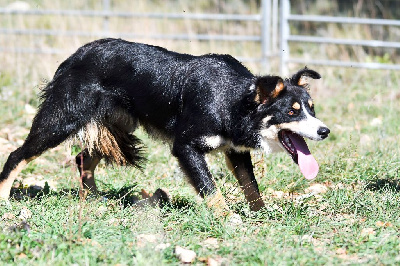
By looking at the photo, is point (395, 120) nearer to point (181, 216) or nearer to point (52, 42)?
point (181, 216)

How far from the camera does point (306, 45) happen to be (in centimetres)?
1292

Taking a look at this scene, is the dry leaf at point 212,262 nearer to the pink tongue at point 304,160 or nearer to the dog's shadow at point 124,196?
the dog's shadow at point 124,196

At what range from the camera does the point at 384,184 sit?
5.57 metres

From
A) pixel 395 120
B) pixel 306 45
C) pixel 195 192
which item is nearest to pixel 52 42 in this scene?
pixel 306 45

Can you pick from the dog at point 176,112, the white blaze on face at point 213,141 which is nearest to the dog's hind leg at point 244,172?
the dog at point 176,112

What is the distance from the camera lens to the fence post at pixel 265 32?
10.5 metres

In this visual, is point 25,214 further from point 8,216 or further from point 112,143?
point 112,143

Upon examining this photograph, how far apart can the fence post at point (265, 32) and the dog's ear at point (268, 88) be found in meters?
5.70

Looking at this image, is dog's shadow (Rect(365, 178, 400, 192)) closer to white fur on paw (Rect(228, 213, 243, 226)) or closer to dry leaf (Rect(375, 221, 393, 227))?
dry leaf (Rect(375, 221, 393, 227))

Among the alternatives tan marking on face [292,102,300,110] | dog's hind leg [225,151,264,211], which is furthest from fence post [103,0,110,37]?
tan marking on face [292,102,300,110]

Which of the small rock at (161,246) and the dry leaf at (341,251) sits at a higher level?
the small rock at (161,246)

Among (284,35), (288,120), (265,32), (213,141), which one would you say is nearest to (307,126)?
(288,120)

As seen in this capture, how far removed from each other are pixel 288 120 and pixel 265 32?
6029 mm

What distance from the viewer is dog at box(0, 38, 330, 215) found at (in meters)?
4.80
